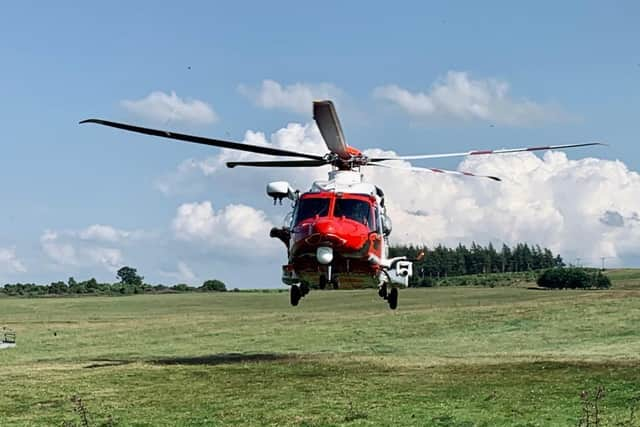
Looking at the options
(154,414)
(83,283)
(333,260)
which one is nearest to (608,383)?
(333,260)

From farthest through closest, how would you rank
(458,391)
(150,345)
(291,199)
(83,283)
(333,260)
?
(83,283) → (150,345) → (458,391) → (291,199) → (333,260)

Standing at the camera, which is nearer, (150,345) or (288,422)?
(288,422)

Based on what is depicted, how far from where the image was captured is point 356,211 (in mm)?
30250

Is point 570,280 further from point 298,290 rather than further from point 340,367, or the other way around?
point 298,290

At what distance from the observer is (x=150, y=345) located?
205ft

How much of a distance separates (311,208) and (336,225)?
51.6 inches

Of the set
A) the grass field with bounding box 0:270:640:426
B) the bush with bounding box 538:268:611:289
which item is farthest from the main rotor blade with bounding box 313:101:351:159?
the bush with bounding box 538:268:611:289

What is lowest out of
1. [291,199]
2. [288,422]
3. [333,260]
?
[288,422]

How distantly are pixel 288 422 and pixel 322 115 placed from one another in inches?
380

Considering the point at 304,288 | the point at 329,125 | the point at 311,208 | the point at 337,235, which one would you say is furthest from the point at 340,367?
the point at 329,125

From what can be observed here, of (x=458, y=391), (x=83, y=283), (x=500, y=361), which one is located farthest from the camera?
(x=83, y=283)

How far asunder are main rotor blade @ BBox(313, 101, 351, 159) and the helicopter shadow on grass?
19.4 metres

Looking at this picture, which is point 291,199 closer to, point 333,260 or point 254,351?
point 333,260

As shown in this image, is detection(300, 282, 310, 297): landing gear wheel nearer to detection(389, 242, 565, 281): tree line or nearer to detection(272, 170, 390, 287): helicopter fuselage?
detection(272, 170, 390, 287): helicopter fuselage
